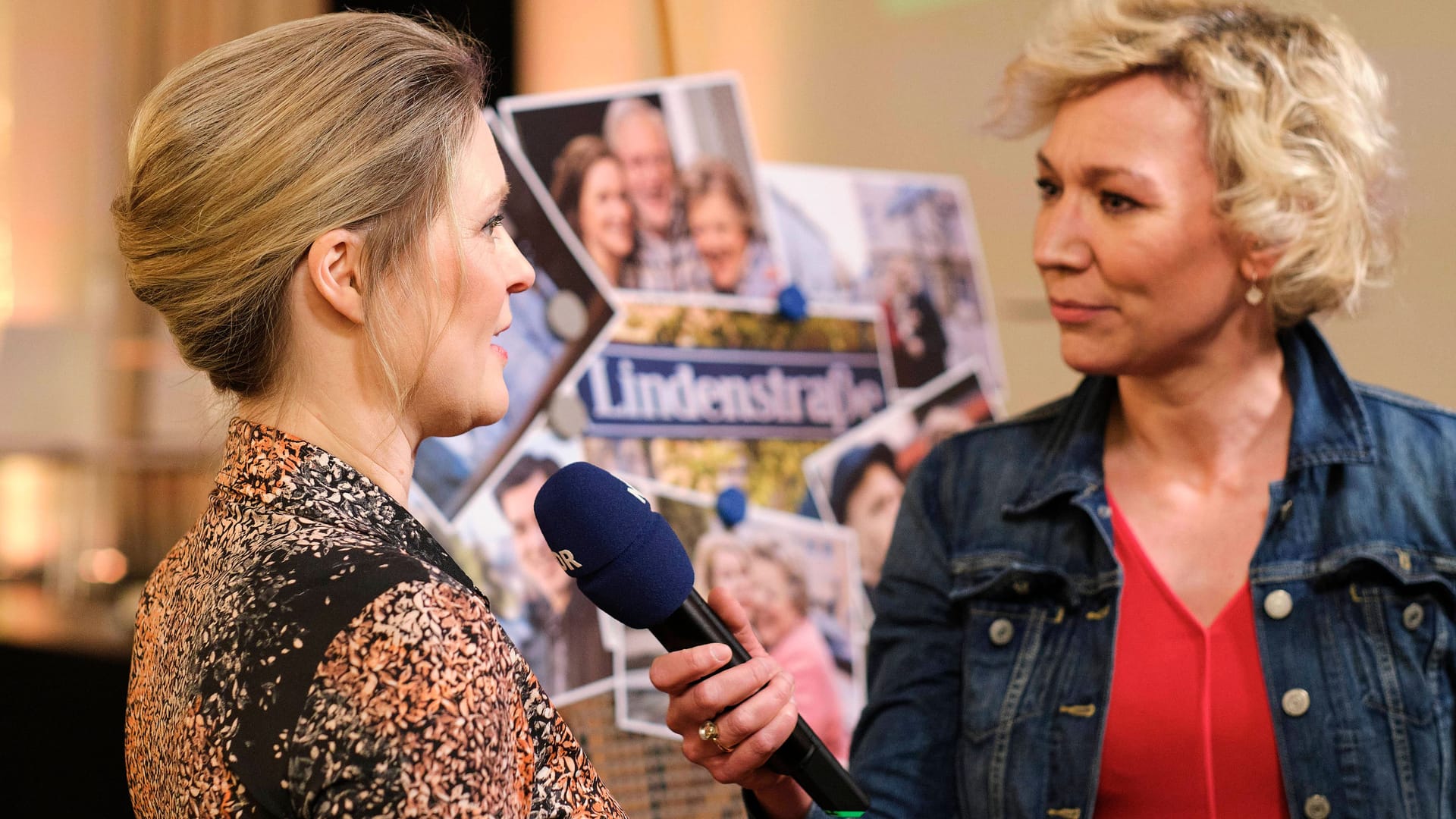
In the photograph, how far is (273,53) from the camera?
919mm

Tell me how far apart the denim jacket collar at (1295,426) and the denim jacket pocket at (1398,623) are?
5.0 inches

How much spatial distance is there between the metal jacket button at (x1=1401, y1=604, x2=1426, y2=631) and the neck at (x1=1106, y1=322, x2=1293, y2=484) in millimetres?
207

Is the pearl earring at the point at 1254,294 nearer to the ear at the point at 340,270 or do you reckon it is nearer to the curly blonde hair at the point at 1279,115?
the curly blonde hair at the point at 1279,115

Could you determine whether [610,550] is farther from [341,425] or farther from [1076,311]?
[1076,311]

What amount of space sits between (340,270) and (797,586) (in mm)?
1124

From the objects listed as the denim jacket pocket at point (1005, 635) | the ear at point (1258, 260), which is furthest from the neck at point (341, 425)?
the ear at point (1258, 260)

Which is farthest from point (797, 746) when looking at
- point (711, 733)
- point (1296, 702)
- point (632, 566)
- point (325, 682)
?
point (1296, 702)

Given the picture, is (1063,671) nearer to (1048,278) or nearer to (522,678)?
(1048,278)

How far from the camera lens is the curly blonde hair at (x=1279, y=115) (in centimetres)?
149

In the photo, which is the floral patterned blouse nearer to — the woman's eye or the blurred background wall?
the woman's eye

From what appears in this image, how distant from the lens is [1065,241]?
60.7 inches

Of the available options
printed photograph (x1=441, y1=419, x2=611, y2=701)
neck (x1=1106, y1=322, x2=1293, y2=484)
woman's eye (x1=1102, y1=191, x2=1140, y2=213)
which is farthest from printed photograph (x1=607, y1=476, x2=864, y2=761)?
woman's eye (x1=1102, y1=191, x2=1140, y2=213)

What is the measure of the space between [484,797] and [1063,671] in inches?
35.0

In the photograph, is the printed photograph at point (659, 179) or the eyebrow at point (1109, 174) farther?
the printed photograph at point (659, 179)
